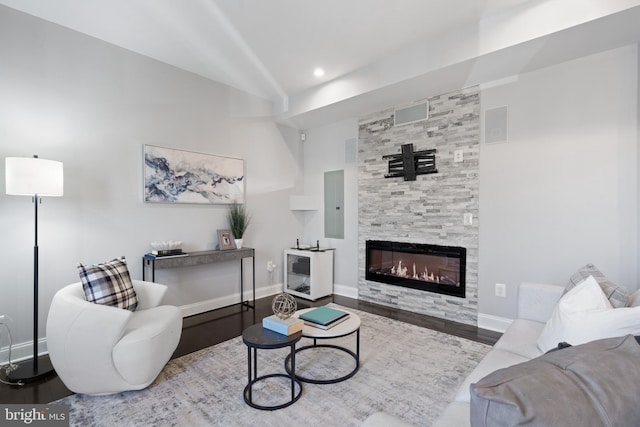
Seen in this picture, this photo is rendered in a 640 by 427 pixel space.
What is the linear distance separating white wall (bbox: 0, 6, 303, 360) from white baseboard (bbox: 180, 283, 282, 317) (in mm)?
34

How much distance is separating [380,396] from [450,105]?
10.1 ft

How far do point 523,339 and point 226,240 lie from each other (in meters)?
3.27

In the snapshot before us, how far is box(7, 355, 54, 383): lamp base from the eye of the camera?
2.28 meters

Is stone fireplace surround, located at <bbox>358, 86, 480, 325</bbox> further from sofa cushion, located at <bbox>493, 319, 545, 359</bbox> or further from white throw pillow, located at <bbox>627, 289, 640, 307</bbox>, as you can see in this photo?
white throw pillow, located at <bbox>627, 289, 640, 307</bbox>

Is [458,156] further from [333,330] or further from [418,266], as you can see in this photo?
[333,330]

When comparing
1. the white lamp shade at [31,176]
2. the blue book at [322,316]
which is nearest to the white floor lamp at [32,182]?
the white lamp shade at [31,176]

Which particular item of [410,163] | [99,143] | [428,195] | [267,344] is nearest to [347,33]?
[410,163]

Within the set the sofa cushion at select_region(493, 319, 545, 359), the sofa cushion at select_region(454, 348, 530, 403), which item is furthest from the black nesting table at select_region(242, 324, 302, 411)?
the sofa cushion at select_region(493, 319, 545, 359)

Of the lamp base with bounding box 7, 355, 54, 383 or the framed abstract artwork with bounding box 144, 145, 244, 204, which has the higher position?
the framed abstract artwork with bounding box 144, 145, 244, 204

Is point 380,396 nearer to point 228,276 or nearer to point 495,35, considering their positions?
point 228,276

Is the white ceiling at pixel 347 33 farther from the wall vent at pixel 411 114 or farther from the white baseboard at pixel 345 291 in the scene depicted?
the white baseboard at pixel 345 291

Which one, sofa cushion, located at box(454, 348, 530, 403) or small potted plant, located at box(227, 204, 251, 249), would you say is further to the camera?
small potted plant, located at box(227, 204, 251, 249)

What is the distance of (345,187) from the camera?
4.59 metres

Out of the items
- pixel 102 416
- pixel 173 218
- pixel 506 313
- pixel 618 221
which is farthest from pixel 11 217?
pixel 618 221
